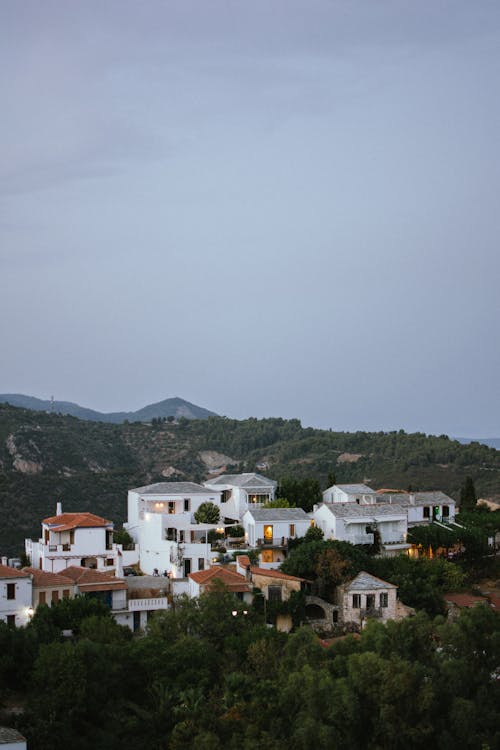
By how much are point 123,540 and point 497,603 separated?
631 inches

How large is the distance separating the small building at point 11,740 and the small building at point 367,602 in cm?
1348

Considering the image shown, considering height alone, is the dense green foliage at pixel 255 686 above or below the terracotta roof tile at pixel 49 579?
below

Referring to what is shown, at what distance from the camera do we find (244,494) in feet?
147

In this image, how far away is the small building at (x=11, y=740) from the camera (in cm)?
2459

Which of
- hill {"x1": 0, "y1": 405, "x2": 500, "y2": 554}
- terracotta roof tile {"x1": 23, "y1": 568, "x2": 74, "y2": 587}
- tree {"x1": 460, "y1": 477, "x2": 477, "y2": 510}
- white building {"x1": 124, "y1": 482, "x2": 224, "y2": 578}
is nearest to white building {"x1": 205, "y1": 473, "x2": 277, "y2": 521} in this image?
white building {"x1": 124, "y1": 482, "x2": 224, "y2": 578}

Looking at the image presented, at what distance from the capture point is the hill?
6366cm

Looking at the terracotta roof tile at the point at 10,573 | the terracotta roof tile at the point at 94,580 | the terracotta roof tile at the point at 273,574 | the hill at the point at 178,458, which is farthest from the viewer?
the hill at the point at 178,458

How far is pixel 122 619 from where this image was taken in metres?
35.0

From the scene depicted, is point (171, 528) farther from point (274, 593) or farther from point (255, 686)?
point (255, 686)

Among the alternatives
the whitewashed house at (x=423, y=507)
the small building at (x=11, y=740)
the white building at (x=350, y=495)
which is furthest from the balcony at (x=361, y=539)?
the small building at (x=11, y=740)

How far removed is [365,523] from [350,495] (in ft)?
13.5

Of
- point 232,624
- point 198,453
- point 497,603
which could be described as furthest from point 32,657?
point 198,453

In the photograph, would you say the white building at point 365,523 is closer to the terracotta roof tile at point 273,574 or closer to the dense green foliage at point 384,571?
the dense green foliage at point 384,571

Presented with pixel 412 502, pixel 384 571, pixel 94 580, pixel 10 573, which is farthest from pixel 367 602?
pixel 10 573
